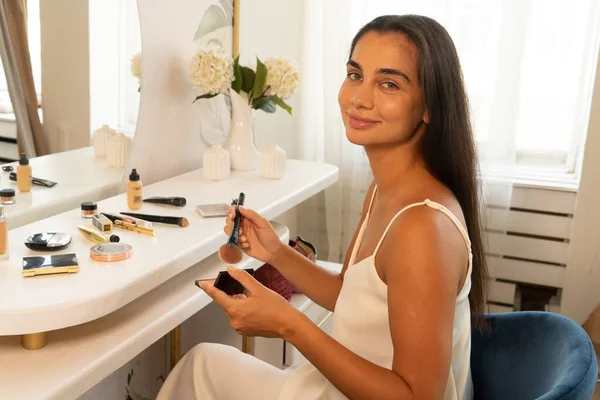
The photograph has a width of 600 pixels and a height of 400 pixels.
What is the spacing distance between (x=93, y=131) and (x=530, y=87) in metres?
1.62

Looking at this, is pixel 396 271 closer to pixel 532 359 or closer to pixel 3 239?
pixel 532 359

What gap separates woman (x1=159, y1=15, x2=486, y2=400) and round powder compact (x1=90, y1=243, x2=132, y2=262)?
0.64ft

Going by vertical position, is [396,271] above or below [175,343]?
above

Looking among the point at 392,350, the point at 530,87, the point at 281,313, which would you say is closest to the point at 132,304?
the point at 281,313

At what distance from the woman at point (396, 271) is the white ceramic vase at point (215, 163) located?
548 millimetres

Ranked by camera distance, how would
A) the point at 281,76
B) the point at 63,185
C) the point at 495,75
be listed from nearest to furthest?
the point at 63,185 → the point at 281,76 → the point at 495,75

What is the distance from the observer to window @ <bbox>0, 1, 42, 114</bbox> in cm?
143

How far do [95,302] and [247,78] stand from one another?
1047 mm

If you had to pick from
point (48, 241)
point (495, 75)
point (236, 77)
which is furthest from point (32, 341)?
point (495, 75)

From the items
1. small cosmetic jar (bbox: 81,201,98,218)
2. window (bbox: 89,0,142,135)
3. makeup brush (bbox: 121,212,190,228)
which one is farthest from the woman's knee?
window (bbox: 89,0,142,135)

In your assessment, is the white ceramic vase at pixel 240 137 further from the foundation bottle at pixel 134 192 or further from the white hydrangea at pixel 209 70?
the foundation bottle at pixel 134 192

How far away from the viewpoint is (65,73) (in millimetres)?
1546

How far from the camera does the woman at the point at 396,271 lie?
3.25 feet

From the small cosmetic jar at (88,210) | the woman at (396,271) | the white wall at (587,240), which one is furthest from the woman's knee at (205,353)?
the white wall at (587,240)
